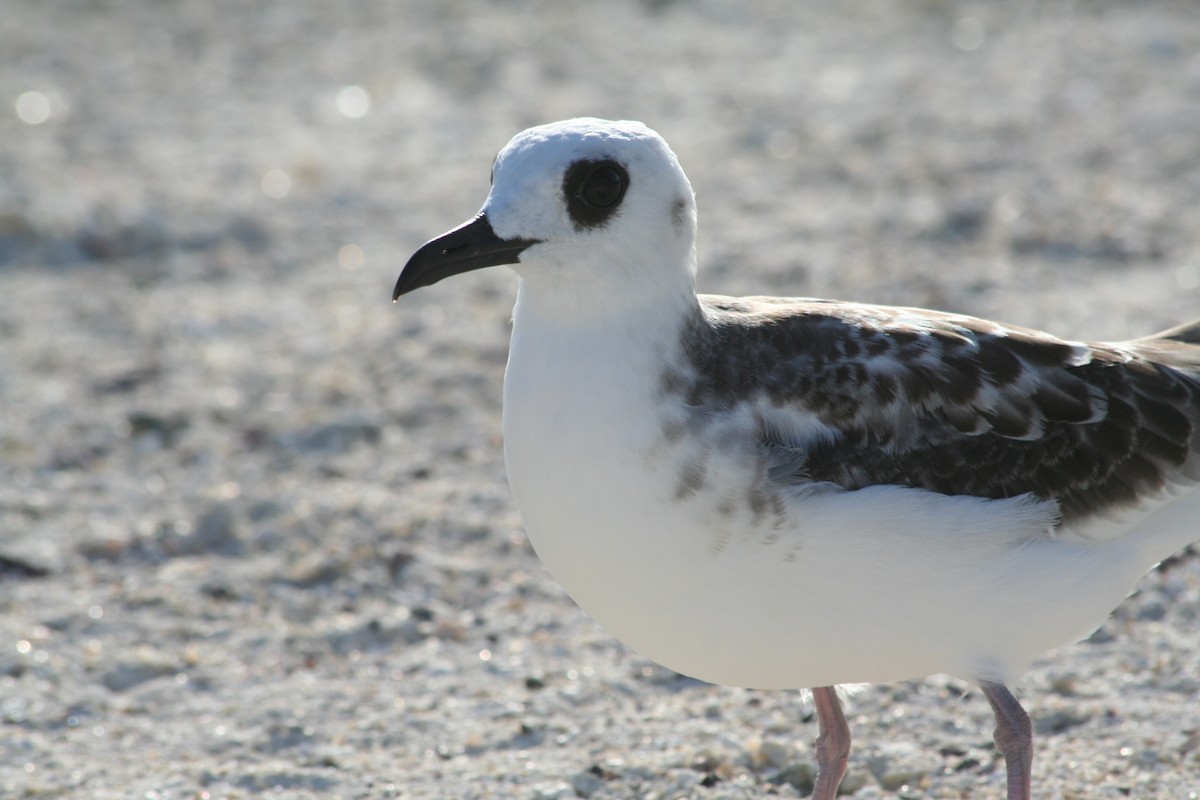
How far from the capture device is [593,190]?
184 inches

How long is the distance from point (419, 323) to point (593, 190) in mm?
Answer: 5059

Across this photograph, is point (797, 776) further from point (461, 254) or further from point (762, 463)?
point (461, 254)

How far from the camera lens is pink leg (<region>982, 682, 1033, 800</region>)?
499cm

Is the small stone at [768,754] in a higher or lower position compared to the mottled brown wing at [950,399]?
lower

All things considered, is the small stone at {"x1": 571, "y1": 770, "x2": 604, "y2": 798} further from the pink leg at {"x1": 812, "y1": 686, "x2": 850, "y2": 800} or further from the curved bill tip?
the curved bill tip

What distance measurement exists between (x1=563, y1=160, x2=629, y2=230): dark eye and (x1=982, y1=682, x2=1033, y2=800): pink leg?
2.00 metres

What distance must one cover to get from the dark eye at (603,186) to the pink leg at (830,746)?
2010 millimetres

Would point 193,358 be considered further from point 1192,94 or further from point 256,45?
point 1192,94

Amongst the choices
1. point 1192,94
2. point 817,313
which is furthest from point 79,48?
point 817,313

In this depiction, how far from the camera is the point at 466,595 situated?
7207 mm

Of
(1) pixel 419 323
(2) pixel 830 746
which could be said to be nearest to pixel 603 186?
(2) pixel 830 746

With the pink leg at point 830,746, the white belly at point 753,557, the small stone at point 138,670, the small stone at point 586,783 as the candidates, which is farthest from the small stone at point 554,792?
the small stone at point 138,670

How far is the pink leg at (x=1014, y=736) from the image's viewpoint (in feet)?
16.4

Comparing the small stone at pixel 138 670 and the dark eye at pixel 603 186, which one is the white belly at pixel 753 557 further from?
the small stone at pixel 138 670
